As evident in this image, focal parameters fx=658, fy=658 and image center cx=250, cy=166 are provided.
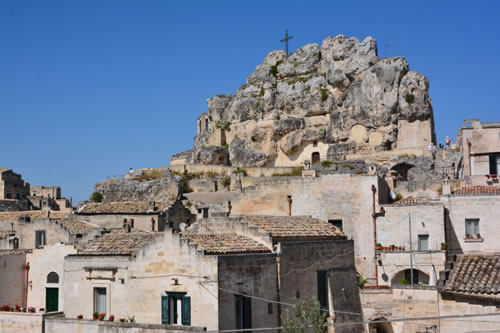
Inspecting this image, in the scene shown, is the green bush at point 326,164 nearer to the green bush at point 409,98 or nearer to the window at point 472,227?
the green bush at point 409,98

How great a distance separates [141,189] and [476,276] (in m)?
51.5

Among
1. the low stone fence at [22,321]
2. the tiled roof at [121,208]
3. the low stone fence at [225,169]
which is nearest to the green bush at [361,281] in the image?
the low stone fence at [22,321]

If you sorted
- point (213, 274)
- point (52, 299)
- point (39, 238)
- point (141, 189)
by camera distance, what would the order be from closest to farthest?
Answer: point (213, 274), point (52, 299), point (39, 238), point (141, 189)

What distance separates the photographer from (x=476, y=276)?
22.8 meters

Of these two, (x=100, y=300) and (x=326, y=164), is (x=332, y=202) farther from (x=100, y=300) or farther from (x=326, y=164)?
(x=326, y=164)

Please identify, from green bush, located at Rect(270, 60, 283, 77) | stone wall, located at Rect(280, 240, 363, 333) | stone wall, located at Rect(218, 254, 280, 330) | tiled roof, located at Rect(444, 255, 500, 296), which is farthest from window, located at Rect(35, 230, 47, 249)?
green bush, located at Rect(270, 60, 283, 77)

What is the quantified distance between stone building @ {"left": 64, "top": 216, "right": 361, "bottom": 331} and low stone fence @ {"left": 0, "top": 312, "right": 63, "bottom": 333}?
→ 135 cm

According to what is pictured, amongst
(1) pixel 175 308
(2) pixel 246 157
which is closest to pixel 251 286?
(1) pixel 175 308

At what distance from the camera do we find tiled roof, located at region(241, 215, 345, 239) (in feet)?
94.2

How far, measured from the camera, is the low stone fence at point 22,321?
26688 mm

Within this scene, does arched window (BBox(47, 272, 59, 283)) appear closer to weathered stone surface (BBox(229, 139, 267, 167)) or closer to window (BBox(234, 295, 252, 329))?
window (BBox(234, 295, 252, 329))

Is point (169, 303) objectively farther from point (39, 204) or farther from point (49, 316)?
point (39, 204)

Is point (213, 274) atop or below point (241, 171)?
below

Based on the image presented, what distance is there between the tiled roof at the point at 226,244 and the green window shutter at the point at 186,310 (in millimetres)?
1931
